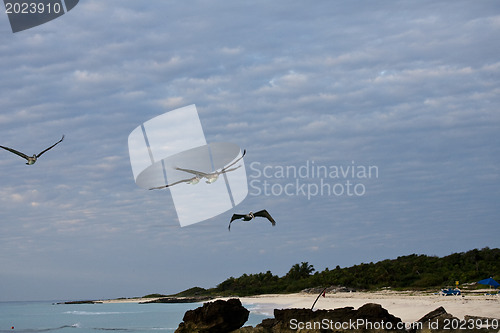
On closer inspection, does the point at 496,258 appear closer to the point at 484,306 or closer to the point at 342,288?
the point at 342,288

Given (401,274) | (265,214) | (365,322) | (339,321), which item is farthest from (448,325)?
(401,274)

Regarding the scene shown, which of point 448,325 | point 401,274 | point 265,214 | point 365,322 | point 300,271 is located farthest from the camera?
point 300,271

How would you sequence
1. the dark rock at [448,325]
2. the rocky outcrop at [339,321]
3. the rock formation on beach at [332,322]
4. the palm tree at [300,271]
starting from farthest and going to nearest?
the palm tree at [300,271] < the rocky outcrop at [339,321] < the rock formation on beach at [332,322] < the dark rock at [448,325]

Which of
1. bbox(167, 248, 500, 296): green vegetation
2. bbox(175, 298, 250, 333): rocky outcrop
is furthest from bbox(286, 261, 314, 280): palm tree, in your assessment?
bbox(175, 298, 250, 333): rocky outcrop

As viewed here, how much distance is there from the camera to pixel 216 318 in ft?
85.5

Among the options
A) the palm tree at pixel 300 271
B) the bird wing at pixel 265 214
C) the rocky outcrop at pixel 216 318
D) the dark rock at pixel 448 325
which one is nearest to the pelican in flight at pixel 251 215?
the bird wing at pixel 265 214

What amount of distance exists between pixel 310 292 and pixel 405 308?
37486 millimetres

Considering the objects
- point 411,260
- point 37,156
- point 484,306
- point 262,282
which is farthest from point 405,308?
point 262,282

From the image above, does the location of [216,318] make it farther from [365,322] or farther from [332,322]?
[365,322]

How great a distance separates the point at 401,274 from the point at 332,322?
50299 mm

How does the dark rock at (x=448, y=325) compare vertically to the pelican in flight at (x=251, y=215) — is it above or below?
below

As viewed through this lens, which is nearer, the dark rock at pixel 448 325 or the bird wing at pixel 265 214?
the dark rock at pixel 448 325

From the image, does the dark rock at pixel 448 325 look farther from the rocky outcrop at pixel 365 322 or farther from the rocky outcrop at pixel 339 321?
the rocky outcrop at pixel 339 321

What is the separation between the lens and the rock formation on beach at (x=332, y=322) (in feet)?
71.6
